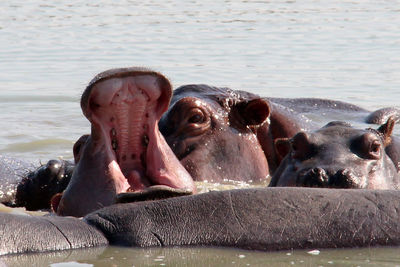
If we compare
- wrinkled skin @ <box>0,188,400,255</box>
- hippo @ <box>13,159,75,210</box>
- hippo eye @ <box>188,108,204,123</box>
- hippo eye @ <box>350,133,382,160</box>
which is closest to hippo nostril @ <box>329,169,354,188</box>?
hippo eye @ <box>350,133,382,160</box>

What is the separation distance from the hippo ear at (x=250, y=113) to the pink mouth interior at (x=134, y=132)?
188 cm

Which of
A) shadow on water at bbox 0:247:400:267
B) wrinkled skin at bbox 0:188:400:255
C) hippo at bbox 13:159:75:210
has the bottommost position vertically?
hippo at bbox 13:159:75:210

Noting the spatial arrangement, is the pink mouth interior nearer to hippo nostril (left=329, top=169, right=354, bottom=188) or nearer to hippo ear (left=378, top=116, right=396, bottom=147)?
hippo nostril (left=329, top=169, right=354, bottom=188)

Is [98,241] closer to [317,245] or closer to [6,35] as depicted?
[317,245]

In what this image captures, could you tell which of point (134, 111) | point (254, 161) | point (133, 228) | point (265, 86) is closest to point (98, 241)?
point (133, 228)

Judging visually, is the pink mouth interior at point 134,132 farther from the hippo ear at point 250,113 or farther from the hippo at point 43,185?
the hippo ear at point 250,113

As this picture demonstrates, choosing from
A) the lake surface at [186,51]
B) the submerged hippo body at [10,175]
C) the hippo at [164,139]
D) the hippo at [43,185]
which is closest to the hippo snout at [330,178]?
the hippo at [164,139]

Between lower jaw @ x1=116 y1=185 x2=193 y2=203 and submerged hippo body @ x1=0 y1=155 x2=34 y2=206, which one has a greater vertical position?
lower jaw @ x1=116 y1=185 x2=193 y2=203

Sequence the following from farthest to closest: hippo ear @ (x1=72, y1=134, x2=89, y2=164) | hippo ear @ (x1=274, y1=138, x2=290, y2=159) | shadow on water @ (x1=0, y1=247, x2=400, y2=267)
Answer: hippo ear @ (x1=274, y1=138, x2=290, y2=159) → hippo ear @ (x1=72, y1=134, x2=89, y2=164) → shadow on water @ (x1=0, y1=247, x2=400, y2=267)

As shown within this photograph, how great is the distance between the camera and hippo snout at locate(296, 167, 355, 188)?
15.5ft

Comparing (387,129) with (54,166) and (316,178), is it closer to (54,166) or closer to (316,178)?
(316,178)

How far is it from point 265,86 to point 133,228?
759 cm

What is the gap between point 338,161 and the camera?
4.98 metres

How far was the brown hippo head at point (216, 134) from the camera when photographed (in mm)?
6000
